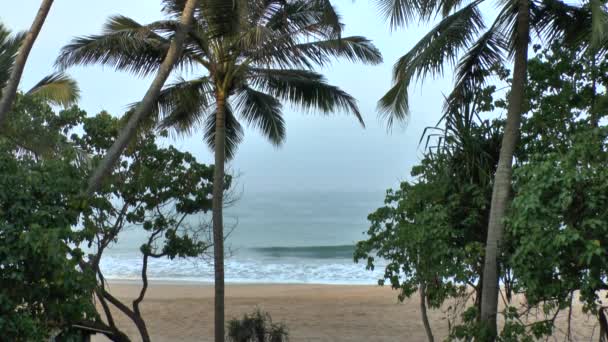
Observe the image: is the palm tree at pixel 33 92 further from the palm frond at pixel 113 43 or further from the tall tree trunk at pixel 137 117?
the tall tree trunk at pixel 137 117

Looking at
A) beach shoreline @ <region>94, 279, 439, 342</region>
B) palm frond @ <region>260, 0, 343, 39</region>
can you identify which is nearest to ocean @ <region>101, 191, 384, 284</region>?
beach shoreline @ <region>94, 279, 439, 342</region>

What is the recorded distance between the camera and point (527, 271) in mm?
7395

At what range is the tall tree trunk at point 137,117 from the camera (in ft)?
25.4

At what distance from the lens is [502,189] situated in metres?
8.67

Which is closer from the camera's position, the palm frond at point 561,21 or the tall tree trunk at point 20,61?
the tall tree trunk at point 20,61

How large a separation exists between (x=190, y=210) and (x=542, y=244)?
733cm

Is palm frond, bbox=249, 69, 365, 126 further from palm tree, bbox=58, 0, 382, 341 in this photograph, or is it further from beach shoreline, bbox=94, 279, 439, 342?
beach shoreline, bbox=94, 279, 439, 342

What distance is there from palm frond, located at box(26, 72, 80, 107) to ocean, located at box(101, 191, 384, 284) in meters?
7.80

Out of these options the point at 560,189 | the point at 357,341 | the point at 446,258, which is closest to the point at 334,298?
the point at 357,341

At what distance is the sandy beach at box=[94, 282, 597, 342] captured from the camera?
17.9m

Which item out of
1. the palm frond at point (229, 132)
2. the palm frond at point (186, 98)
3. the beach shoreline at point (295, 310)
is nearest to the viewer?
the palm frond at point (186, 98)

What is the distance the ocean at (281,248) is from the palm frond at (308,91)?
809 centimetres

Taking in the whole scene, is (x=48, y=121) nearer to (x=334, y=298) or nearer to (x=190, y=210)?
(x=190, y=210)

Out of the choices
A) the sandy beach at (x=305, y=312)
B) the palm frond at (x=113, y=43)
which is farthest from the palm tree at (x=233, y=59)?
the sandy beach at (x=305, y=312)
